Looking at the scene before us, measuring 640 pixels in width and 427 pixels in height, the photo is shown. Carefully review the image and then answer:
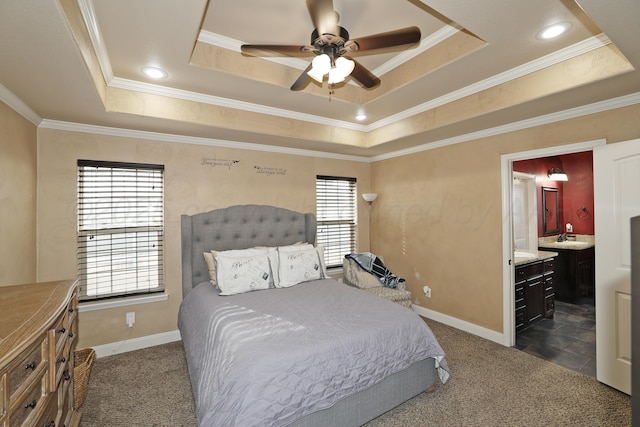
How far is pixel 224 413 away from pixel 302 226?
8.92 feet

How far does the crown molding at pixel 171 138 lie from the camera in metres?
2.83

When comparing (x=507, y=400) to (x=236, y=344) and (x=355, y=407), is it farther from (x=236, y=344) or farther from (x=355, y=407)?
(x=236, y=344)

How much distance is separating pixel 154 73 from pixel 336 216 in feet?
9.64

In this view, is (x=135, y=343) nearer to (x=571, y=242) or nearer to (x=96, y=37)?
(x=96, y=37)

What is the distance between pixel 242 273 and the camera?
9.81ft

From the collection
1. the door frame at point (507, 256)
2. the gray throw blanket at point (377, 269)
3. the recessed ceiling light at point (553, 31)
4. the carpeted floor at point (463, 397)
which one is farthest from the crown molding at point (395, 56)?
the carpeted floor at point (463, 397)

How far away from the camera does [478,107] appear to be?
2.81 m

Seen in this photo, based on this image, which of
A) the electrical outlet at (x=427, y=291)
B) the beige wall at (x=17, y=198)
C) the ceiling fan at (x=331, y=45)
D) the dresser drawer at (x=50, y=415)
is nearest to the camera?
the dresser drawer at (x=50, y=415)

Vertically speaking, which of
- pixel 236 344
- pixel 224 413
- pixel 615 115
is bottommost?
pixel 224 413

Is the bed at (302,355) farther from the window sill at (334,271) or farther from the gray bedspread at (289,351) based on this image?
the window sill at (334,271)

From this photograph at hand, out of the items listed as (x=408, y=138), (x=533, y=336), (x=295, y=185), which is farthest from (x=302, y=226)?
(x=533, y=336)

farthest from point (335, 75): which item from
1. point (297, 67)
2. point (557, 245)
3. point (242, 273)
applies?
point (557, 245)

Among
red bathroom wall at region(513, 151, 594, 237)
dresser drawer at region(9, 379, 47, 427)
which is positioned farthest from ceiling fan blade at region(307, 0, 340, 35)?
red bathroom wall at region(513, 151, 594, 237)

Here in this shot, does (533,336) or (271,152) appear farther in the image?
(271,152)
